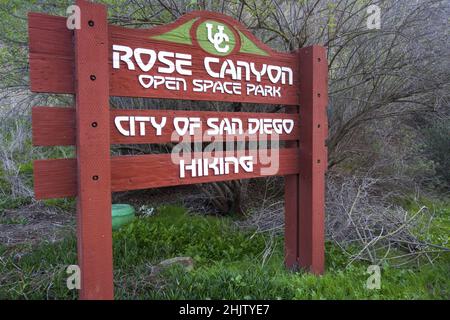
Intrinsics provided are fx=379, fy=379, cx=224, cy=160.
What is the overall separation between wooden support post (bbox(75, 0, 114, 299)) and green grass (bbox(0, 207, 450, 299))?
2.15 ft

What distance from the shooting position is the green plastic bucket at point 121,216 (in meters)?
4.82

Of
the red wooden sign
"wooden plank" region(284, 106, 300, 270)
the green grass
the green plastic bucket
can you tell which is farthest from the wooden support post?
the green plastic bucket

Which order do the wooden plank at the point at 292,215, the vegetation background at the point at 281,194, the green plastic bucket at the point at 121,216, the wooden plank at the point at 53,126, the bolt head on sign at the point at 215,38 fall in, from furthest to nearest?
1. the green plastic bucket at the point at 121,216
2. the wooden plank at the point at 292,215
3. the vegetation background at the point at 281,194
4. the bolt head on sign at the point at 215,38
5. the wooden plank at the point at 53,126

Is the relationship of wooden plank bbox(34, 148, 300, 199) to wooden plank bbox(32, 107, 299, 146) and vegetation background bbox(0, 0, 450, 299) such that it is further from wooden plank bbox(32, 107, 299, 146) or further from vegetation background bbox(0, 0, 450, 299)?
vegetation background bbox(0, 0, 450, 299)

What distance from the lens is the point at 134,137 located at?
8.29 feet

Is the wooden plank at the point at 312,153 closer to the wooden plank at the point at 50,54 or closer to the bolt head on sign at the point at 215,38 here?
the bolt head on sign at the point at 215,38

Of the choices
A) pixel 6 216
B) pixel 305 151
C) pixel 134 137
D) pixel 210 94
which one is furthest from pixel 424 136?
pixel 6 216

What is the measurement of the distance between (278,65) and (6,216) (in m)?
4.78

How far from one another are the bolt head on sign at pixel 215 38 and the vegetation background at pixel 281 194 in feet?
5.72

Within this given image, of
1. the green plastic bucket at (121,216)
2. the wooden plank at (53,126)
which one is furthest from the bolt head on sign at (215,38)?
the green plastic bucket at (121,216)

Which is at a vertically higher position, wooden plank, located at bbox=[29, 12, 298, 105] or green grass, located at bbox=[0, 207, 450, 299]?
wooden plank, located at bbox=[29, 12, 298, 105]

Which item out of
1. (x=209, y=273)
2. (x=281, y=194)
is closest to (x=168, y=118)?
(x=209, y=273)

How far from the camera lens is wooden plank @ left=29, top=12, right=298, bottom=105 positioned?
2195 mm
